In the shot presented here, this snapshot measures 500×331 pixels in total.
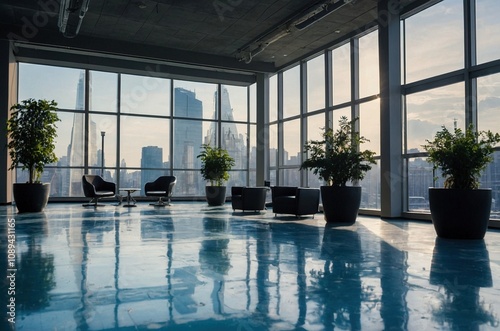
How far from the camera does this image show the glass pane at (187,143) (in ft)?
49.0

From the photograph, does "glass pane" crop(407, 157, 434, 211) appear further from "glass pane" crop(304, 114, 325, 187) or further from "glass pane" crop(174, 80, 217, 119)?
"glass pane" crop(174, 80, 217, 119)

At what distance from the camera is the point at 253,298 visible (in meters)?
2.66

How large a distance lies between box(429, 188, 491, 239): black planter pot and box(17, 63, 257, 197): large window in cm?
1044

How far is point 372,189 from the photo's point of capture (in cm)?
1002

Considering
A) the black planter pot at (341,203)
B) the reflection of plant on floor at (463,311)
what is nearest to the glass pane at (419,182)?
the black planter pot at (341,203)

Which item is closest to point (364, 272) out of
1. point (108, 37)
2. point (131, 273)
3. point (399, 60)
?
point (131, 273)

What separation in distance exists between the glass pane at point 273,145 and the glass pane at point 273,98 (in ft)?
1.03

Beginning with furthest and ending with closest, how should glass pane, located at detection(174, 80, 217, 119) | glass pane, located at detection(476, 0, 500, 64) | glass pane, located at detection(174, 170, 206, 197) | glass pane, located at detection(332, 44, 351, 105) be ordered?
1. glass pane, located at detection(174, 80, 217, 119)
2. glass pane, located at detection(174, 170, 206, 197)
3. glass pane, located at detection(332, 44, 351, 105)
4. glass pane, located at detection(476, 0, 500, 64)

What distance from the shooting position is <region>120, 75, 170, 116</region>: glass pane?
14.2 m

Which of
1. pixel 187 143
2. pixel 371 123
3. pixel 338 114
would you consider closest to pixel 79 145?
pixel 187 143

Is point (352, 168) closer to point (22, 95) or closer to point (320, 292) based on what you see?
point (320, 292)

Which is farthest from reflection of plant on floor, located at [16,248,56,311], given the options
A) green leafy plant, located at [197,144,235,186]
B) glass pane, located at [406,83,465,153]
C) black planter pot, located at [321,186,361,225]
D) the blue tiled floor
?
green leafy plant, located at [197,144,235,186]

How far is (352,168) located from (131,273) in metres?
5.35

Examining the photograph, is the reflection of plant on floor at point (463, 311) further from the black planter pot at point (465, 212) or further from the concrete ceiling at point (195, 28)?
the concrete ceiling at point (195, 28)
